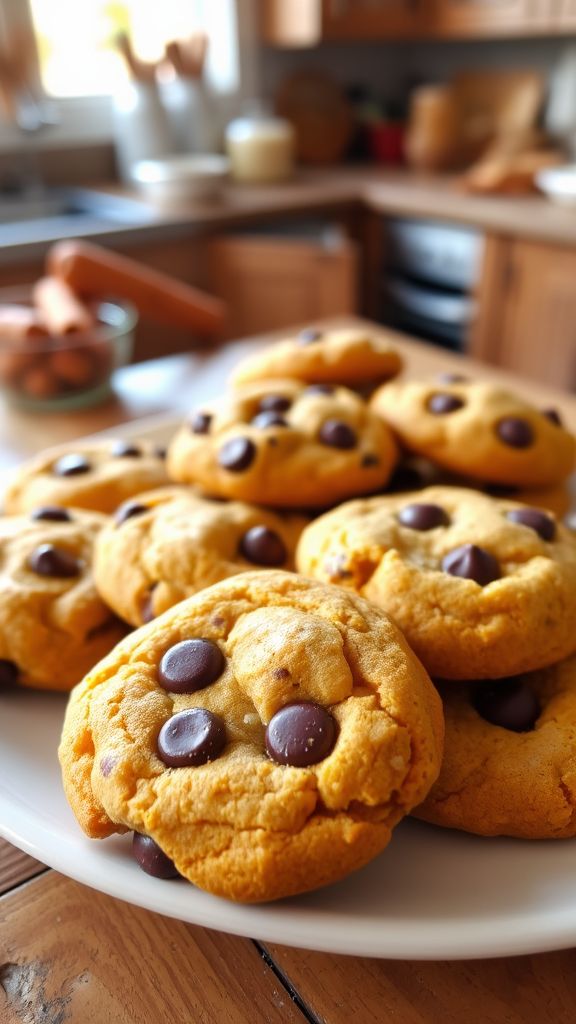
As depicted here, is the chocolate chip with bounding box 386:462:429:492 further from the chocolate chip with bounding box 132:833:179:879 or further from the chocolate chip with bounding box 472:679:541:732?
the chocolate chip with bounding box 132:833:179:879

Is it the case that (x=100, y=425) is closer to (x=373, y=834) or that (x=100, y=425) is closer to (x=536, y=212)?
(x=373, y=834)

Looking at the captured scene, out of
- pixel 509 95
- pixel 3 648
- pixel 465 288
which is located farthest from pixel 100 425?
pixel 509 95

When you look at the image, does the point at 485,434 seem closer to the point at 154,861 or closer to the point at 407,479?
the point at 407,479

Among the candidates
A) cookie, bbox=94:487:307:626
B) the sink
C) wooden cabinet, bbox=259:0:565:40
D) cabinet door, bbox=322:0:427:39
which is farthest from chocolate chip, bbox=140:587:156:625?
cabinet door, bbox=322:0:427:39

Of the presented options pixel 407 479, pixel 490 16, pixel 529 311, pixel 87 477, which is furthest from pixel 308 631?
pixel 490 16

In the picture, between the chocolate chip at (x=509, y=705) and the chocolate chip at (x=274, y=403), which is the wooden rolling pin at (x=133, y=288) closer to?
the chocolate chip at (x=274, y=403)
